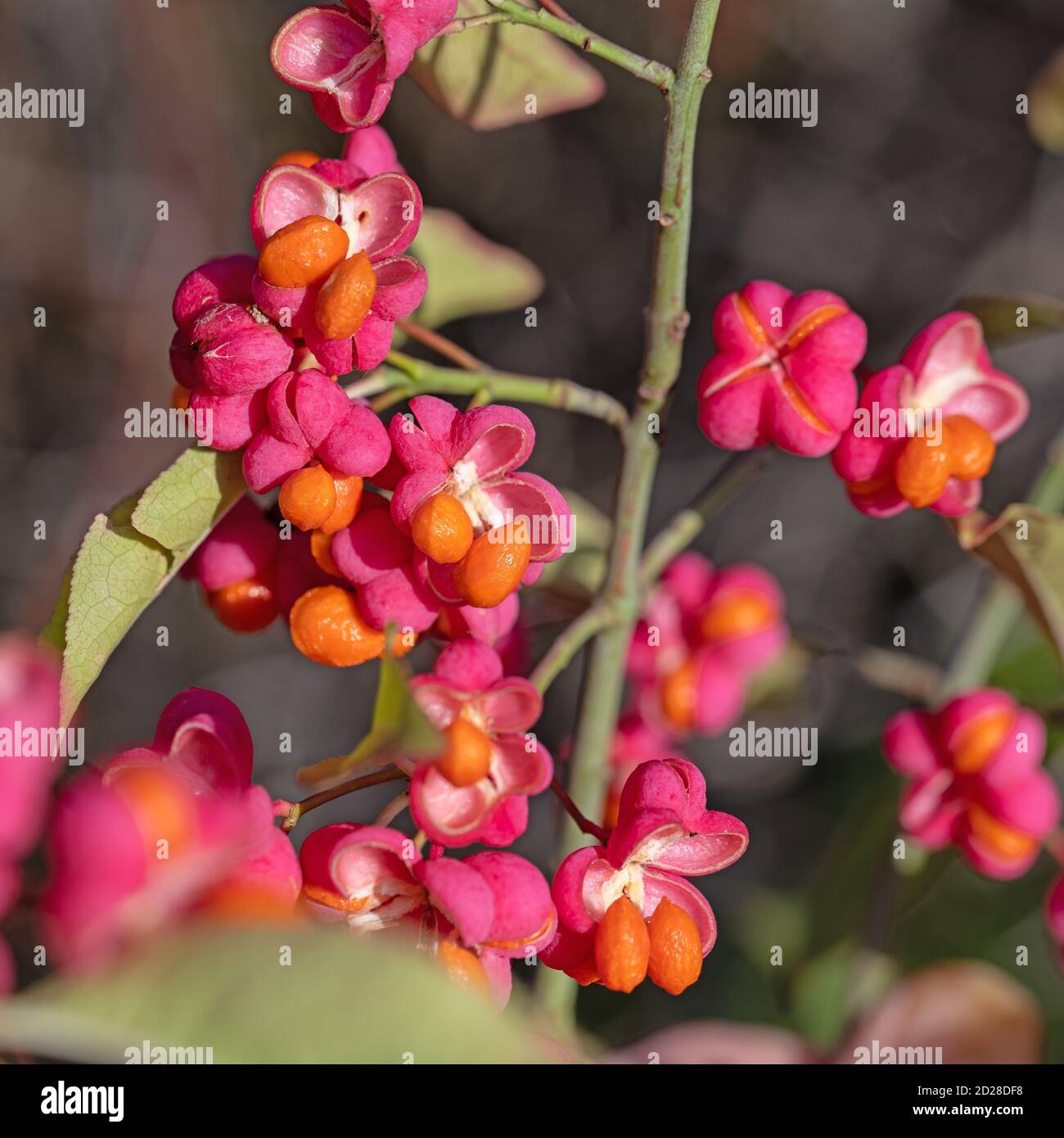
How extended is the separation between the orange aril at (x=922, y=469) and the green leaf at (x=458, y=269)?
1.21 ft

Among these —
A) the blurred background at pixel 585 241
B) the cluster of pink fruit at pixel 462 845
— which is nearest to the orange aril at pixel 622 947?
the cluster of pink fruit at pixel 462 845

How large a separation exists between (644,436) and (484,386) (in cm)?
10

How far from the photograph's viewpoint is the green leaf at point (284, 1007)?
38 cm

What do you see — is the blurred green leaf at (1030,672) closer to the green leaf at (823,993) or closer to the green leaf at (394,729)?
the green leaf at (823,993)

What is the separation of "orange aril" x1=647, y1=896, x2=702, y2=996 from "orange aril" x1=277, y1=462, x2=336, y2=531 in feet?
0.90

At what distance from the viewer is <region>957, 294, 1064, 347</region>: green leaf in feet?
2.44

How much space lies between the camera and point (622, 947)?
557 mm

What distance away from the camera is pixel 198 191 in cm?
184

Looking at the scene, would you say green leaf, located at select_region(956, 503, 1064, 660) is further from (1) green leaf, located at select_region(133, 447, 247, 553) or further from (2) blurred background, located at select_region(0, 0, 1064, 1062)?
(2) blurred background, located at select_region(0, 0, 1064, 1062)

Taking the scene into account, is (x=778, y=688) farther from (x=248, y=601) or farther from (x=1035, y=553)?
(x=248, y=601)

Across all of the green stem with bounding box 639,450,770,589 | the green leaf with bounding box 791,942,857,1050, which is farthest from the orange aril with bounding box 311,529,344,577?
the green leaf with bounding box 791,942,857,1050

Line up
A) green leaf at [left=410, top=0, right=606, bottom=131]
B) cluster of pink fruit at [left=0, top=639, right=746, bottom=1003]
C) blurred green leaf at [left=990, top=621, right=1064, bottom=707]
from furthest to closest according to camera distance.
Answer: blurred green leaf at [left=990, top=621, right=1064, bottom=707] → green leaf at [left=410, top=0, right=606, bottom=131] → cluster of pink fruit at [left=0, top=639, right=746, bottom=1003]

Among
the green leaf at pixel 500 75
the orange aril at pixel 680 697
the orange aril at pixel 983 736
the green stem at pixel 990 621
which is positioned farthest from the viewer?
the orange aril at pixel 680 697
